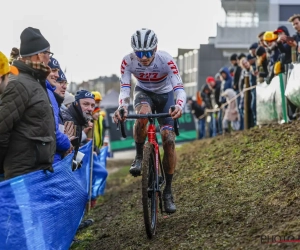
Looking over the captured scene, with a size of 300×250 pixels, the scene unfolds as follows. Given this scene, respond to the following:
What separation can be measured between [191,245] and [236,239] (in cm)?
55

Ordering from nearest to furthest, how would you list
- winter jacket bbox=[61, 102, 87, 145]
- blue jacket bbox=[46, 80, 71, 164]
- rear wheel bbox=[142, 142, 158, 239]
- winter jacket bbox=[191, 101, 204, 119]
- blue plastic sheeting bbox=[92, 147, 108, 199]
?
blue jacket bbox=[46, 80, 71, 164] < rear wheel bbox=[142, 142, 158, 239] < winter jacket bbox=[61, 102, 87, 145] < blue plastic sheeting bbox=[92, 147, 108, 199] < winter jacket bbox=[191, 101, 204, 119]

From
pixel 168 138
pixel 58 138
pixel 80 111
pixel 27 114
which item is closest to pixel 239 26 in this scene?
pixel 80 111

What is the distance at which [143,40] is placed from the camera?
28.9 ft

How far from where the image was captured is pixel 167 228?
8.91 m

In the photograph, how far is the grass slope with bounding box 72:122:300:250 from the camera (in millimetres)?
7590

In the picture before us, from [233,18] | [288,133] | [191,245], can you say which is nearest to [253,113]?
[288,133]

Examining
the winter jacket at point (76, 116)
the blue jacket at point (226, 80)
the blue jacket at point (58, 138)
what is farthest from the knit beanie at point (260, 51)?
the blue jacket at point (58, 138)

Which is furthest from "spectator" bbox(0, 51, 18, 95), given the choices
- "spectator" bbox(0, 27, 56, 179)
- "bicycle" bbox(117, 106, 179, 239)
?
"bicycle" bbox(117, 106, 179, 239)

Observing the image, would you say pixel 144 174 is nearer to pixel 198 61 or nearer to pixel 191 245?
pixel 191 245

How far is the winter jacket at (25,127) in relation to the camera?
7223 mm

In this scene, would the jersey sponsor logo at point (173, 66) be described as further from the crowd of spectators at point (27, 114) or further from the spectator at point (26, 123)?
the spectator at point (26, 123)

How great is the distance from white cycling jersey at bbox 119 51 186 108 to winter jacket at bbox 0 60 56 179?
1767 millimetres

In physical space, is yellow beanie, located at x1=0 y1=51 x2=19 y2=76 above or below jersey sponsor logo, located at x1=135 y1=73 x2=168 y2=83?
above

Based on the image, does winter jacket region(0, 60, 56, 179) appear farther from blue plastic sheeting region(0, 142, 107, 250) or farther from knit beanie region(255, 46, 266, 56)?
knit beanie region(255, 46, 266, 56)
